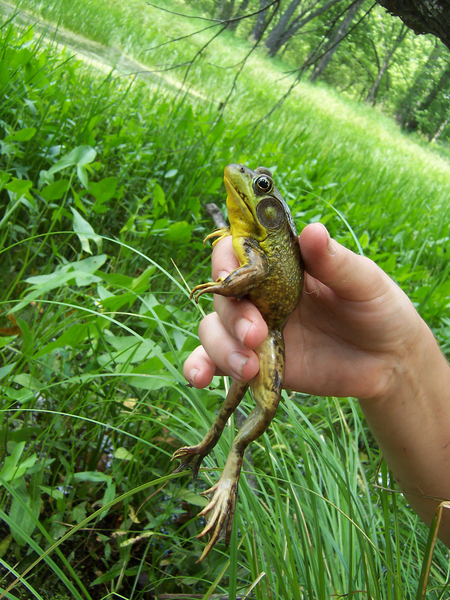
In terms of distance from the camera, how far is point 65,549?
1.45 meters

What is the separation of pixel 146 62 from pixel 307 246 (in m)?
6.00

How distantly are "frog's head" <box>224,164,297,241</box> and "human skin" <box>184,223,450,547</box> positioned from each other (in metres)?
0.20

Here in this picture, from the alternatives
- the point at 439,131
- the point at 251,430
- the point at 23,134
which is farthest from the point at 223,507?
the point at 439,131

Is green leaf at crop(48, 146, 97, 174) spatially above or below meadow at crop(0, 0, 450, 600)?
above

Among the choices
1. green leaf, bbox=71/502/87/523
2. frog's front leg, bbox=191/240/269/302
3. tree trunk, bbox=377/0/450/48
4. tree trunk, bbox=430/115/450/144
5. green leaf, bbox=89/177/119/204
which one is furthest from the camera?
tree trunk, bbox=430/115/450/144

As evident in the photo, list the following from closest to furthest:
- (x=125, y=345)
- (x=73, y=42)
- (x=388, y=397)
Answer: (x=388, y=397)
(x=125, y=345)
(x=73, y=42)

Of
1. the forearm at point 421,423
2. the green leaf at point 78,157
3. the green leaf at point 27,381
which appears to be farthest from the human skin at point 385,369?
the green leaf at point 78,157

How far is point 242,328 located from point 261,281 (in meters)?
0.11

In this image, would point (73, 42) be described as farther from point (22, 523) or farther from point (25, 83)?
point (22, 523)

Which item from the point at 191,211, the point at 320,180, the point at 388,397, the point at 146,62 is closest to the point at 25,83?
the point at 191,211

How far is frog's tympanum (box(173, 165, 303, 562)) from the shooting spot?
0.99 metres

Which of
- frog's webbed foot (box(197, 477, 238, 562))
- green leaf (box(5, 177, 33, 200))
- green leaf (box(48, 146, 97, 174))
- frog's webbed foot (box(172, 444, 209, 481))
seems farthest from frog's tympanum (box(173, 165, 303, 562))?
green leaf (box(48, 146, 97, 174))

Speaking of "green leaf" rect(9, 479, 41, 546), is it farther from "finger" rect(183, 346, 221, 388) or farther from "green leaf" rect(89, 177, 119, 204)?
"green leaf" rect(89, 177, 119, 204)

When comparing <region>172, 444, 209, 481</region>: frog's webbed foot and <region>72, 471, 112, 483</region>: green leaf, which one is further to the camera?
<region>72, 471, 112, 483</region>: green leaf
